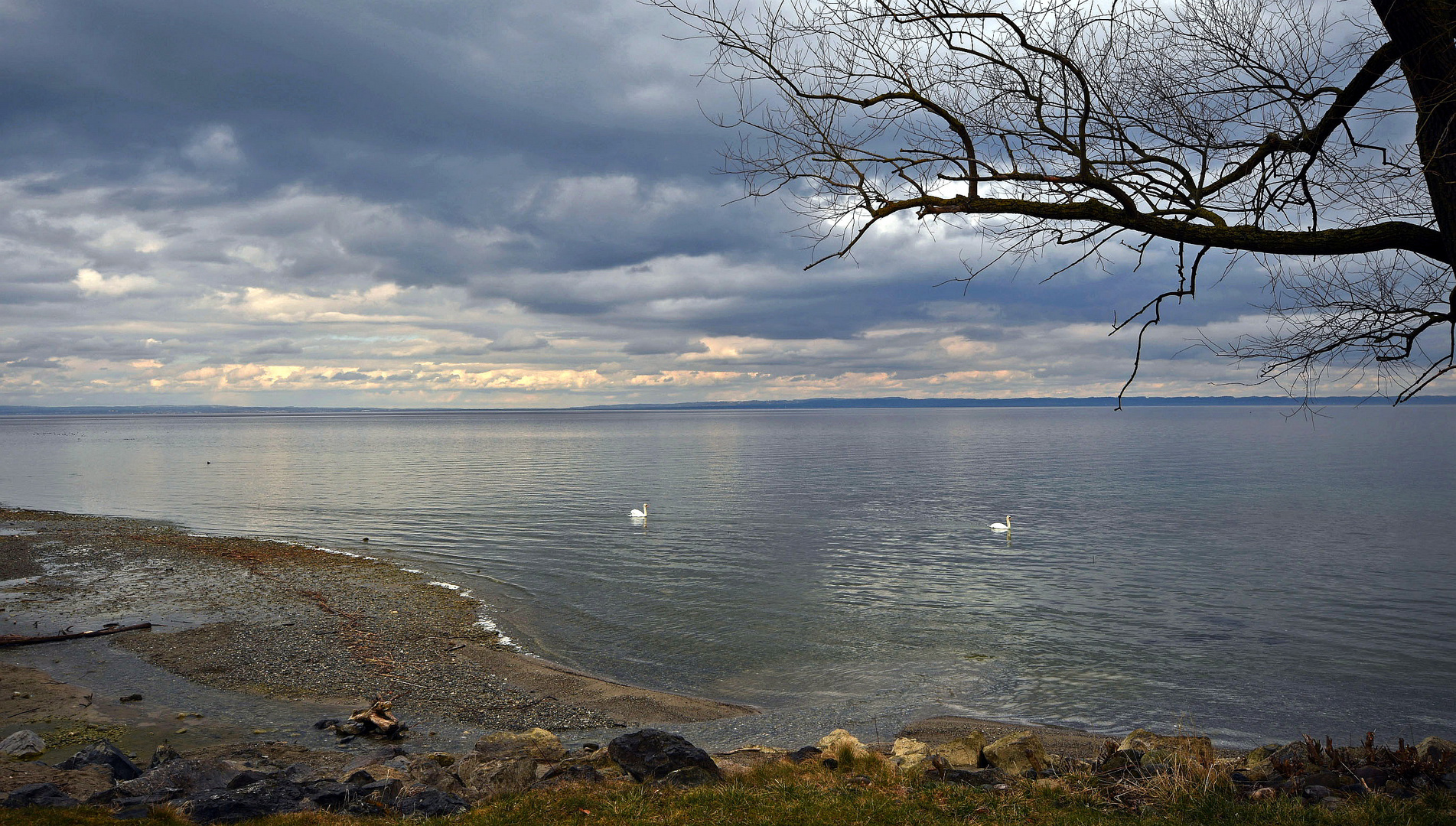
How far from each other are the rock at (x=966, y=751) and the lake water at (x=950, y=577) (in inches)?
126

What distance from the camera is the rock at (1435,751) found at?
964 centimetres

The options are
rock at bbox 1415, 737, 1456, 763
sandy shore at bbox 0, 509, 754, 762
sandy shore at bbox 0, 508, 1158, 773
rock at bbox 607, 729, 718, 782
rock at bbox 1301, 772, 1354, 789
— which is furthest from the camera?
sandy shore at bbox 0, 509, 754, 762

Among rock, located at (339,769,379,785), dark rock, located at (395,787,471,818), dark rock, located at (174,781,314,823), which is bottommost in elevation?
rock, located at (339,769,379,785)

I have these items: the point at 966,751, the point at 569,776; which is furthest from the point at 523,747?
the point at 966,751

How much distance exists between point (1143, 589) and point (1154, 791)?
22000 millimetres

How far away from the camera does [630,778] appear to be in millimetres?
10531

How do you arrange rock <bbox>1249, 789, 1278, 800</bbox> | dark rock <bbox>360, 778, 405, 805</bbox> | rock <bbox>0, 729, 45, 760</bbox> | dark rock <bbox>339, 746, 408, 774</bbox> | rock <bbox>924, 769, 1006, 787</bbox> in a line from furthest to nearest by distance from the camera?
dark rock <bbox>339, 746, 408, 774</bbox> < rock <bbox>0, 729, 45, 760</bbox> < rock <bbox>924, 769, 1006, 787</bbox> < dark rock <bbox>360, 778, 405, 805</bbox> < rock <bbox>1249, 789, 1278, 800</bbox>

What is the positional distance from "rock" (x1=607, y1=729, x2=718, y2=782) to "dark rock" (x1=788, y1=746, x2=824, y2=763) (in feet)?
5.29

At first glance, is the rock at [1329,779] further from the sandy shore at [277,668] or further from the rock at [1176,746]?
the sandy shore at [277,668]

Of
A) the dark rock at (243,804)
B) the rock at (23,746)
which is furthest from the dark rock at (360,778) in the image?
the rock at (23,746)

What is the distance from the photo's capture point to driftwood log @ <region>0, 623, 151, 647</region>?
19.9m

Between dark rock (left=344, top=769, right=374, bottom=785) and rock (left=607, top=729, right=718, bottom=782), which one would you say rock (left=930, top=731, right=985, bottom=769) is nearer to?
rock (left=607, top=729, right=718, bottom=782)

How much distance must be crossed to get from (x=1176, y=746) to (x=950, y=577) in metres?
19.3

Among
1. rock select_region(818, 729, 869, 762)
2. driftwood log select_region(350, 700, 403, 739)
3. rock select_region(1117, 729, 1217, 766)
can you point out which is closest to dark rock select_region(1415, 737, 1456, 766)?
rock select_region(1117, 729, 1217, 766)
